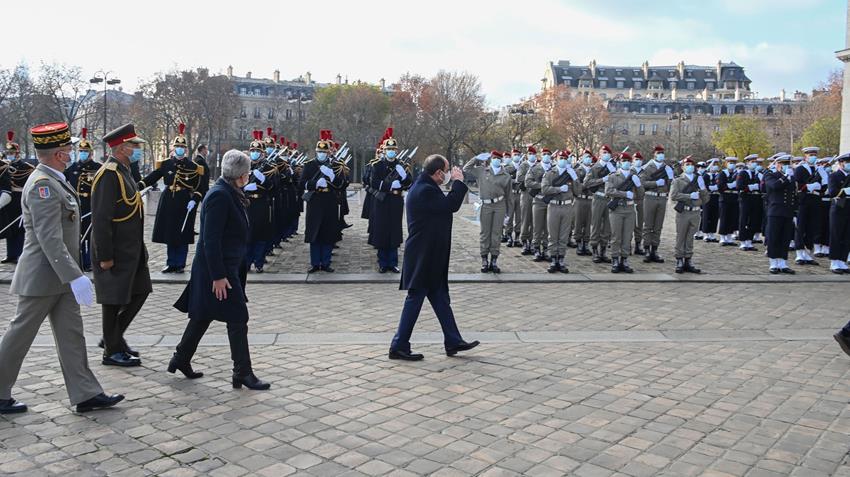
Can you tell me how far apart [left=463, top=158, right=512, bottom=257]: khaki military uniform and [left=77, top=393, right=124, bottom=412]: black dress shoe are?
28.9ft

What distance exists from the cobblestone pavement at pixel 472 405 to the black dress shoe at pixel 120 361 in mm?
89

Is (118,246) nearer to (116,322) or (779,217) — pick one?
(116,322)

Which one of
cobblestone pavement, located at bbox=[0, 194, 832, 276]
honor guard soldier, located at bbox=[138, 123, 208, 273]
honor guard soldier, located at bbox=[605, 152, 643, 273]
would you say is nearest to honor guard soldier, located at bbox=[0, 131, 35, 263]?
cobblestone pavement, located at bbox=[0, 194, 832, 276]

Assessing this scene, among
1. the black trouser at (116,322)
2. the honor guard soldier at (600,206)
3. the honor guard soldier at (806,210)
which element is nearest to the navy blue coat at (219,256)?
the black trouser at (116,322)

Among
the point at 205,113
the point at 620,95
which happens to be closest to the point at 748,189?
the point at 205,113

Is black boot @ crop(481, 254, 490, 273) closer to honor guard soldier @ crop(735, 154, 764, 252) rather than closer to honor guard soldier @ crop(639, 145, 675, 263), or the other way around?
honor guard soldier @ crop(639, 145, 675, 263)

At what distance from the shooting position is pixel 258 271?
13.4 metres

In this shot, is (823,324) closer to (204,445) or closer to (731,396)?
(731,396)

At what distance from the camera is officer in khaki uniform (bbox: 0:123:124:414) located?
5473mm

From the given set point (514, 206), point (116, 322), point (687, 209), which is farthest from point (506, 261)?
point (116, 322)

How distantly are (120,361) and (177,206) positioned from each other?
6.29 m

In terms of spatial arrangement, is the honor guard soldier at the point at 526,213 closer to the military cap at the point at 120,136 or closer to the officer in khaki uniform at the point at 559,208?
the officer in khaki uniform at the point at 559,208

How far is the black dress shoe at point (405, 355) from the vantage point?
24.3 ft

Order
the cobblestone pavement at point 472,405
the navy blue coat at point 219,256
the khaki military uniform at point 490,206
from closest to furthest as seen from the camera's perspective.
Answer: the cobblestone pavement at point 472,405 < the navy blue coat at point 219,256 < the khaki military uniform at point 490,206
